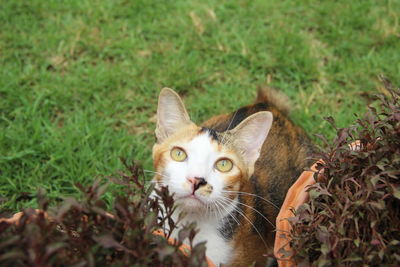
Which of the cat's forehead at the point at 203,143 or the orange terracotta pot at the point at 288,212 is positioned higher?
the cat's forehead at the point at 203,143

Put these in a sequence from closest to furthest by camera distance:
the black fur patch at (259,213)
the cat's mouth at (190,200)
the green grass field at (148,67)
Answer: the cat's mouth at (190,200) < the black fur patch at (259,213) < the green grass field at (148,67)

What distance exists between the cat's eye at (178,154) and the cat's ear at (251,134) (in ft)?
1.12

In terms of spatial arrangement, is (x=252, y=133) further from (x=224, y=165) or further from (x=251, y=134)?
(x=224, y=165)

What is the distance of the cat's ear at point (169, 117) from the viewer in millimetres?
2430

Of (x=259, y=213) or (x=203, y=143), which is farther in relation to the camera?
(x=259, y=213)

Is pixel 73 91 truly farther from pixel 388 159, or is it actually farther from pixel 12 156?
pixel 388 159

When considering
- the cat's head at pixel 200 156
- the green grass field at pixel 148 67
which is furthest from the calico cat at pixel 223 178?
the green grass field at pixel 148 67

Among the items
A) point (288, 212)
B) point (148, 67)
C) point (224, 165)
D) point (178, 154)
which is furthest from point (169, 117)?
point (148, 67)

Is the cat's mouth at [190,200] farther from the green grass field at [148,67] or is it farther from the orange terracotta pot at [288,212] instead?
the green grass field at [148,67]

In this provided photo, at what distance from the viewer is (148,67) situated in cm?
393

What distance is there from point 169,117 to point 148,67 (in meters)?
1.55

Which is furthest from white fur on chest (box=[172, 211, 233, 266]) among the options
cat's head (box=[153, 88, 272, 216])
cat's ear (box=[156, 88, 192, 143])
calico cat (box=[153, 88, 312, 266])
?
cat's ear (box=[156, 88, 192, 143])

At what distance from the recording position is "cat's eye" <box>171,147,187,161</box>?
2266 millimetres

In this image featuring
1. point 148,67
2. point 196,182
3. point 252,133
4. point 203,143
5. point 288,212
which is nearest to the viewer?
point 196,182
